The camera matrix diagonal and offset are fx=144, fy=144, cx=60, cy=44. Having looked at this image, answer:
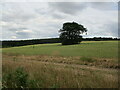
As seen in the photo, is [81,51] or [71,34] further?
[71,34]

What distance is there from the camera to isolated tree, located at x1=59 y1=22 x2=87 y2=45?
67.9 metres

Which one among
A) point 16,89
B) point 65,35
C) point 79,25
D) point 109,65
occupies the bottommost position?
point 109,65

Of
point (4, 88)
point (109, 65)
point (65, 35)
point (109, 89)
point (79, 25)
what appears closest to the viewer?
point (109, 89)

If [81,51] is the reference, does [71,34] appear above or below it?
above

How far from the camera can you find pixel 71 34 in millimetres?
68750

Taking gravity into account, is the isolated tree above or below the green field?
above

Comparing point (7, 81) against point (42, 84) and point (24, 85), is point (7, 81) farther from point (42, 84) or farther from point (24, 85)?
point (42, 84)

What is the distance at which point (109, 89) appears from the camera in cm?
469

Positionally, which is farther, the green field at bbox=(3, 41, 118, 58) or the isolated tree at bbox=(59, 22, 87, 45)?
the isolated tree at bbox=(59, 22, 87, 45)

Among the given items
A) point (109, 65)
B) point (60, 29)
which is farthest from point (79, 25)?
point (109, 65)

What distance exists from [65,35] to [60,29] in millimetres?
5376

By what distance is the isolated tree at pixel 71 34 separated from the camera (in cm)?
6788

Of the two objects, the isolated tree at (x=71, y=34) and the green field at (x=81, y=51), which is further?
the isolated tree at (x=71, y=34)

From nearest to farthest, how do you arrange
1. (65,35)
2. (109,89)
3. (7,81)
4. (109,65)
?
(109,89), (7,81), (109,65), (65,35)
